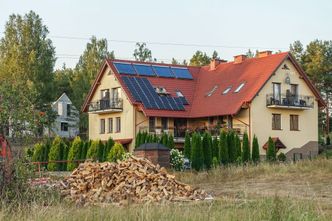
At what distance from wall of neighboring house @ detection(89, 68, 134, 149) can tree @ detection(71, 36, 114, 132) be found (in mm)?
11697

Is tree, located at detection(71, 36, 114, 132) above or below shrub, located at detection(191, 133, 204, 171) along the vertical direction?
above

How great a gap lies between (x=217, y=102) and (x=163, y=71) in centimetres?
603

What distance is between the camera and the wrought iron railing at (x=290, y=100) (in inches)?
2120

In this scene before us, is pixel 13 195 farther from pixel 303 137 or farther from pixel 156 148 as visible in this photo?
pixel 303 137

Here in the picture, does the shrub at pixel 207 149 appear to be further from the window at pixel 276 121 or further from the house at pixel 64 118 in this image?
the house at pixel 64 118

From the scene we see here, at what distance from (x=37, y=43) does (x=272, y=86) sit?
21850mm

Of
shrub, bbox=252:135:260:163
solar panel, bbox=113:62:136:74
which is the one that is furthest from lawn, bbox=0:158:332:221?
solar panel, bbox=113:62:136:74

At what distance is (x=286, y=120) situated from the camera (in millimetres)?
55656

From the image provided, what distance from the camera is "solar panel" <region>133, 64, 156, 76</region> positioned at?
56.4m

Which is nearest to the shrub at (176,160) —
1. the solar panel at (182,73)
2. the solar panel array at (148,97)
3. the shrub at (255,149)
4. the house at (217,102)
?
the shrub at (255,149)

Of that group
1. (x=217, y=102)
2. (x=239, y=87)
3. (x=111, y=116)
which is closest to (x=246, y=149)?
(x=217, y=102)

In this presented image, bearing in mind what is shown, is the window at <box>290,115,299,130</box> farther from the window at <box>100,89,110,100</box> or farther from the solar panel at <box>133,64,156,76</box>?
the window at <box>100,89,110,100</box>

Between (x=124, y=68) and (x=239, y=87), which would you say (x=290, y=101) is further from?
(x=124, y=68)

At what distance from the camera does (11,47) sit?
61500 millimetres
